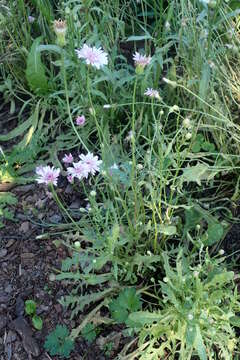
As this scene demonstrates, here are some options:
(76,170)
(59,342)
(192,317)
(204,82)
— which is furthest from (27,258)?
(204,82)

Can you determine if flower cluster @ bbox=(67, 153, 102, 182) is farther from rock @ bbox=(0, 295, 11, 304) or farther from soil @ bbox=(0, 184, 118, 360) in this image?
rock @ bbox=(0, 295, 11, 304)

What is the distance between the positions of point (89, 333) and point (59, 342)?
0.08 metres

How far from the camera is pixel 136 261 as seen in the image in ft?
4.56

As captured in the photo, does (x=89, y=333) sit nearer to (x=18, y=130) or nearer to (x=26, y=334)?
(x=26, y=334)

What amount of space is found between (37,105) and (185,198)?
27.8 inches

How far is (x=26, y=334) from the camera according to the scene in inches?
55.4

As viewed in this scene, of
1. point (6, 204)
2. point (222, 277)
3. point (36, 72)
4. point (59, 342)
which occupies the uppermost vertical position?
point (36, 72)

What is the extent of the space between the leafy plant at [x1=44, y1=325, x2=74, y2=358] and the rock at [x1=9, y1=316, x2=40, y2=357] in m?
0.03

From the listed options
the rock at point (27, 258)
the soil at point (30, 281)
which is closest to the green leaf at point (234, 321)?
the soil at point (30, 281)

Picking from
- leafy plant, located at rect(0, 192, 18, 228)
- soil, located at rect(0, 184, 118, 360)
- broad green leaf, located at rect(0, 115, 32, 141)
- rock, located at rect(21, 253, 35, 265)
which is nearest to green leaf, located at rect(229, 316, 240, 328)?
soil, located at rect(0, 184, 118, 360)

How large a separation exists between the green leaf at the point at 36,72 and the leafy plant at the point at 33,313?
0.84 m

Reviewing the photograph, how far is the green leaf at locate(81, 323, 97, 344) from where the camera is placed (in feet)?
4.54

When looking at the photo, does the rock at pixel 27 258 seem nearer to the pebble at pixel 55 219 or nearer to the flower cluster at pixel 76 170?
the pebble at pixel 55 219

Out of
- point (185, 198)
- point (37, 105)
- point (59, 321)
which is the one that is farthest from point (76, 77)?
point (59, 321)
